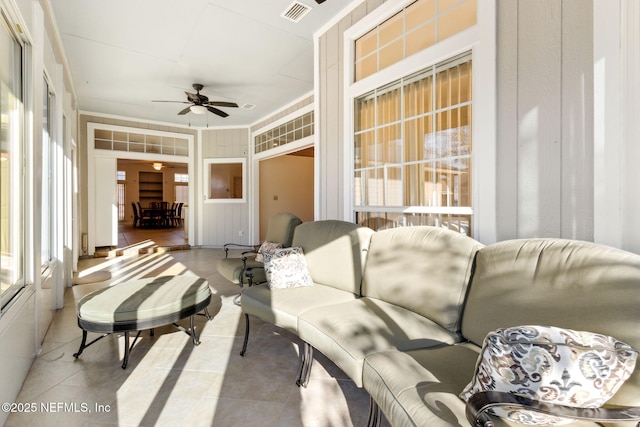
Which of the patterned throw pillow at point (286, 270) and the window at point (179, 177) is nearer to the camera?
the patterned throw pillow at point (286, 270)

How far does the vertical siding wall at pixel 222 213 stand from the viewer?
7.41m

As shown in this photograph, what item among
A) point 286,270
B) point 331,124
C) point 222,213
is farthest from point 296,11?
point 222,213

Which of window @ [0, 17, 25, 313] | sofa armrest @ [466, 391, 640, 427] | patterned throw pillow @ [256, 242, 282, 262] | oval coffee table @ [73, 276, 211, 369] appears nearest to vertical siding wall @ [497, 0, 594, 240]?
sofa armrest @ [466, 391, 640, 427]

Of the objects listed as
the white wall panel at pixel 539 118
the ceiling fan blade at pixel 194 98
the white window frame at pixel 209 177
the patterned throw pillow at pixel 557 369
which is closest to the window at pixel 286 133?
the white window frame at pixel 209 177

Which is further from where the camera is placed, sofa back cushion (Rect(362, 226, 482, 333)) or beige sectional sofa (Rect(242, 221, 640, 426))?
sofa back cushion (Rect(362, 226, 482, 333))

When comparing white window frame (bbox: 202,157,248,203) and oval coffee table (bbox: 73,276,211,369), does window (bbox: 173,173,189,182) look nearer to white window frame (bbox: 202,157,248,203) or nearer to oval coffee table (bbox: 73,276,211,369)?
white window frame (bbox: 202,157,248,203)

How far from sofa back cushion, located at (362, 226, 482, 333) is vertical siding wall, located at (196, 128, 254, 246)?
5570 millimetres

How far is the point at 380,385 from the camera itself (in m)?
1.28

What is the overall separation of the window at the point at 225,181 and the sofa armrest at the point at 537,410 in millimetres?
6932

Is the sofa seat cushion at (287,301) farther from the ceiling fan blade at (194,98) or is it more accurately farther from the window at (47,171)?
the ceiling fan blade at (194,98)

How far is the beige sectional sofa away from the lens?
44.7 inches

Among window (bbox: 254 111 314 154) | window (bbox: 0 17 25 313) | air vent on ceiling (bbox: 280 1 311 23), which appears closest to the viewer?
window (bbox: 0 17 25 313)

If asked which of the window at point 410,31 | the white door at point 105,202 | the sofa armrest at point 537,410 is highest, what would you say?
the window at point 410,31

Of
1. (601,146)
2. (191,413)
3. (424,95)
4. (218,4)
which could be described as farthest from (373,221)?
(218,4)
